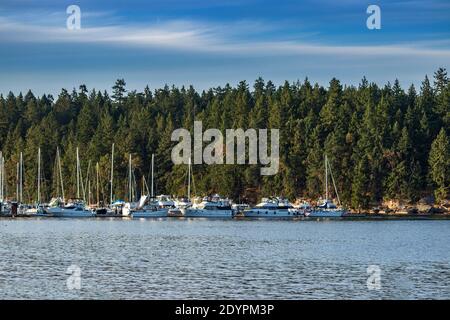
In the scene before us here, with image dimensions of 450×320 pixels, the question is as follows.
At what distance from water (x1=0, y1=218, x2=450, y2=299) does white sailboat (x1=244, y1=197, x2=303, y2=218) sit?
32802 mm

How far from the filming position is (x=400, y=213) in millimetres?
156500

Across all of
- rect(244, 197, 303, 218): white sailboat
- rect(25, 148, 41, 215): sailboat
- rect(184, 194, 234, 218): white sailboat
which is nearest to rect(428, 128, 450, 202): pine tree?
rect(244, 197, 303, 218): white sailboat

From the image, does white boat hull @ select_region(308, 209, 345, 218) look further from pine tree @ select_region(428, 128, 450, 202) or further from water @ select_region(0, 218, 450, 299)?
water @ select_region(0, 218, 450, 299)

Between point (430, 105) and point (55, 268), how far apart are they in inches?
4601

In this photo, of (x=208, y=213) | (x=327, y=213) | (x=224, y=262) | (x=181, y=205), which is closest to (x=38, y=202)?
(x=181, y=205)

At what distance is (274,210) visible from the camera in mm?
153750

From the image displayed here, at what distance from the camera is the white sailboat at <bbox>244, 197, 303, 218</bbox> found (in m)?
152

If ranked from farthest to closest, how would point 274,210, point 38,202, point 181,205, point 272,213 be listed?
point 38,202
point 181,205
point 274,210
point 272,213

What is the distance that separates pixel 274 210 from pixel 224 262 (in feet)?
276

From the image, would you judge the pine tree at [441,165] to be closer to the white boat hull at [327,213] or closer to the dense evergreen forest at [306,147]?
the dense evergreen forest at [306,147]

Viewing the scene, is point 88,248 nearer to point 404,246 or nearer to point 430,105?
point 404,246

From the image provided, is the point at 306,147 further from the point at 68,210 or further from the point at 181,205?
the point at 68,210

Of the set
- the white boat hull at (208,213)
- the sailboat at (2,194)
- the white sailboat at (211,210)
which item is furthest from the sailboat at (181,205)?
the sailboat at (2,194)
